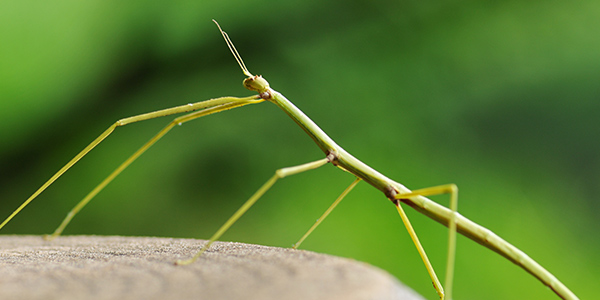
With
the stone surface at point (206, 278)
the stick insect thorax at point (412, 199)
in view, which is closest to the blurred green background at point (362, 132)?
the stick insect thorax at point (412, 199)

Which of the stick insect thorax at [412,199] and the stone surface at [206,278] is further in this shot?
the stick insect thorax at [412,199]

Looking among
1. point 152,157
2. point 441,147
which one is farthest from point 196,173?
point 441,147

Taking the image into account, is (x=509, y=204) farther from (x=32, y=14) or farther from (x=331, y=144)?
(x=32, y=14)

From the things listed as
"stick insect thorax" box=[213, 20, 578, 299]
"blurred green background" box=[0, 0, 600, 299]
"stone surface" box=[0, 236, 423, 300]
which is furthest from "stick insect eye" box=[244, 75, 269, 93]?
"blurred green background" box=[0, 0, 600, 299]

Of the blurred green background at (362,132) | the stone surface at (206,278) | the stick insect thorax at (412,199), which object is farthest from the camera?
the blurred green background at (362,132)

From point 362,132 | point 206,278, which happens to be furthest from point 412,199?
point 362,132

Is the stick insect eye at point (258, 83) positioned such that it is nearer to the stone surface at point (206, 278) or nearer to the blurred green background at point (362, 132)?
the stone surface at point (206, 278)
